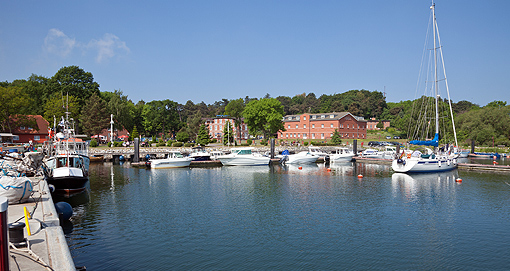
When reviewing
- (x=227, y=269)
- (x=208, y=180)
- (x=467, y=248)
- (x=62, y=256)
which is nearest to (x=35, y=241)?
(x=62, y=256)

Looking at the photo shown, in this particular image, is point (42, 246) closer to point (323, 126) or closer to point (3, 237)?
point (3, 237)

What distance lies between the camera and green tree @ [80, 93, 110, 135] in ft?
253

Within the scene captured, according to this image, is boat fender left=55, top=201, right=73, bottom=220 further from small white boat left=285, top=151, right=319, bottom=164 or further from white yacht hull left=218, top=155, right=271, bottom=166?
small white boat left=285, top=151, right=319, bottom=164

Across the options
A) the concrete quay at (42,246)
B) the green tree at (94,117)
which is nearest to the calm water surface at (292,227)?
the concrete quay at (42,246)

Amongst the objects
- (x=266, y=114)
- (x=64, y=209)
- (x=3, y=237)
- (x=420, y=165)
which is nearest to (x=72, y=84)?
(x=266, y=114)

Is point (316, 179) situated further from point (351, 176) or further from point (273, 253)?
point (273, 253)

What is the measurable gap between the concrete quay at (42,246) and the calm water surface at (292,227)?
2294 mm

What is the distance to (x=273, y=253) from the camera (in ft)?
50.4

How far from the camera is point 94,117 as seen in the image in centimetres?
7794

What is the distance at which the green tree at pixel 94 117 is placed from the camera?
253ft

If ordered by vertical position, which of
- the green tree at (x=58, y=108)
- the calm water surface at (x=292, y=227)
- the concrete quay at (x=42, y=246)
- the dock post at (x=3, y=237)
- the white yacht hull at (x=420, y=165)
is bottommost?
the calm water surface at (x=292, y=227)

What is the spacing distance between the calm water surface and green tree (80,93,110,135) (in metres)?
48.7

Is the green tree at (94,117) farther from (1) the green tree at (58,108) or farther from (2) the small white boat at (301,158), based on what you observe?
(2) the small white boat at (301,158)

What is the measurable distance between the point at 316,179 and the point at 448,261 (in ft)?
78.1
